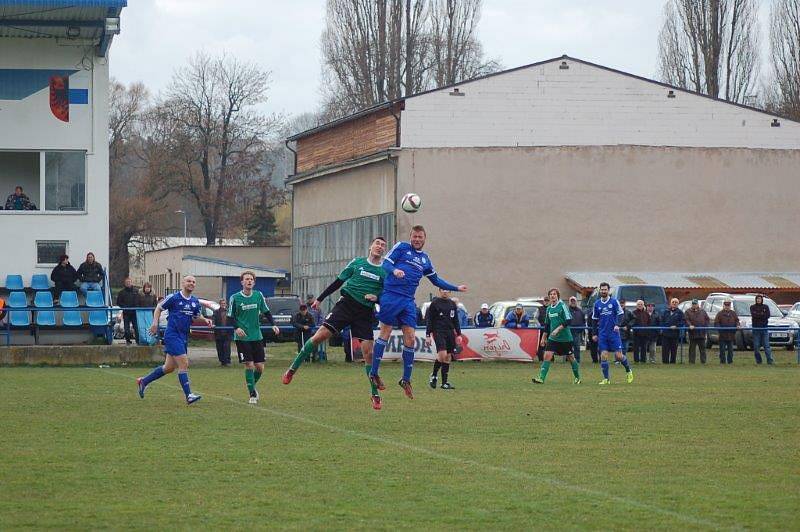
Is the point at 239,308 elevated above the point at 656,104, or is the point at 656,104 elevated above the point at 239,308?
the point at 656,104

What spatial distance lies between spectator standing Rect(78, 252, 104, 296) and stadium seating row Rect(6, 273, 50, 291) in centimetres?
88

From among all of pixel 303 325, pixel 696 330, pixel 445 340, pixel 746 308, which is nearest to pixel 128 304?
pixel 303 325

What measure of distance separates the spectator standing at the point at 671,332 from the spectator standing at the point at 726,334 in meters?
1.11

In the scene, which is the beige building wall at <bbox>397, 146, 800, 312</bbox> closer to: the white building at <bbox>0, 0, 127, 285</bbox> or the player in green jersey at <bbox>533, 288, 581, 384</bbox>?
the white building at <bbox>0, 0, 127, 285</bbox>

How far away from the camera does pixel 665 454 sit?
1238 centimetres

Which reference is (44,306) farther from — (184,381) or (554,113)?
(554,113)

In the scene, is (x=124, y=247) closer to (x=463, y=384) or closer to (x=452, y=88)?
(x=452, y=88)

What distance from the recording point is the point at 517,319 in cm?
3597

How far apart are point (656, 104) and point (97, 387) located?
3490 centimetres

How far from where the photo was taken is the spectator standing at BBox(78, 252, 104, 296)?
108ft

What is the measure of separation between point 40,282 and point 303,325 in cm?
Answer: 656

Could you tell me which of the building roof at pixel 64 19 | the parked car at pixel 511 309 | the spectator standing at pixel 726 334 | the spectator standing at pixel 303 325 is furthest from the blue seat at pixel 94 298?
the spectator standing at pixel 726 334

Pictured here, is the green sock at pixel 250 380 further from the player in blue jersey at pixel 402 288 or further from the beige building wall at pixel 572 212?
the beige building wall at pixel 572 212

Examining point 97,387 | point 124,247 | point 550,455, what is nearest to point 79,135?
point 97,387
